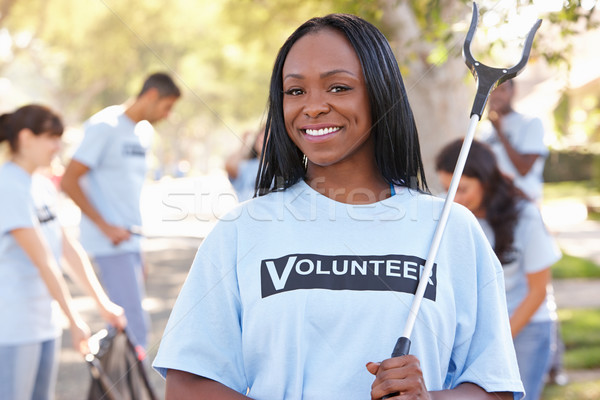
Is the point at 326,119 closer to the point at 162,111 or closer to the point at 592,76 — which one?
the point at 162,111

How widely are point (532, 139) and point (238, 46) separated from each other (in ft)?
43.3

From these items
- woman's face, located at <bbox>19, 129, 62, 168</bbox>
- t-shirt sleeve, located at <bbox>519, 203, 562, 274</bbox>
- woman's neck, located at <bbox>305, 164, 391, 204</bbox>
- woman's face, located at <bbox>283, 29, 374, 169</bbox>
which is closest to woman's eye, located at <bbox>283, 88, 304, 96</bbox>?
woman's face, located at <bbox>283, 29, 374, 169</bbox>

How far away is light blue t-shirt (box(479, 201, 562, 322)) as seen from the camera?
3547 millimetres

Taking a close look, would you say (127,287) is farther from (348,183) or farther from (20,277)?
(348,183)

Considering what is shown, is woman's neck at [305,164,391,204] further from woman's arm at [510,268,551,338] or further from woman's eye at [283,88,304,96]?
woman's arm at [510,268,551,338]

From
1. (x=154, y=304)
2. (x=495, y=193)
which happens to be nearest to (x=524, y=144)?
(x=495, y=193)

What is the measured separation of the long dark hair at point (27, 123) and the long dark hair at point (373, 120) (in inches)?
90.1

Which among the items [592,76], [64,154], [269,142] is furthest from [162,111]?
[64,154]

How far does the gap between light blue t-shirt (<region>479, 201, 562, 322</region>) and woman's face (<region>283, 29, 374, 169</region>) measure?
1871mm

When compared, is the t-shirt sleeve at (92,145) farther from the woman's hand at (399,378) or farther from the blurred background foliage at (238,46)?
the woman's hand at (399,378)

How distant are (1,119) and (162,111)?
1553 millimetres

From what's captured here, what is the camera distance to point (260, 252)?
175cm

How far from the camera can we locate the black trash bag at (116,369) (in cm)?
338

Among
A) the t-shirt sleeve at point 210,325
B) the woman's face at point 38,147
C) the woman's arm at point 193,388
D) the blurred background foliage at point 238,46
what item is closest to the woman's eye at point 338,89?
the t-shirt sleeve at point 210,325
